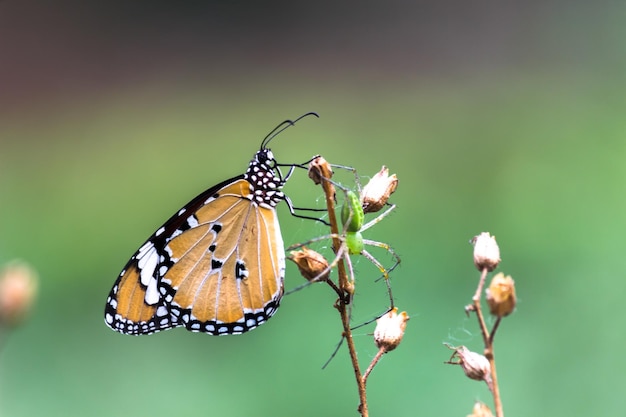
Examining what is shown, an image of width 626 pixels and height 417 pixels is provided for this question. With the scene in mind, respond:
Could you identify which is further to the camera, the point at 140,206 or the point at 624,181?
the point at 140,206

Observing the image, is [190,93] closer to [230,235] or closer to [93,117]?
[93,117]

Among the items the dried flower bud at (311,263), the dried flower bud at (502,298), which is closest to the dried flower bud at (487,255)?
the dried flower bud at (502,298)

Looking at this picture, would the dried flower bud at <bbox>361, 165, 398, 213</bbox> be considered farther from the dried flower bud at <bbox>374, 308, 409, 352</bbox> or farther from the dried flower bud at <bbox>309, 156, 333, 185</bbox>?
the dried flower bud at <bbox>374, 308, 409, 352</bbox>

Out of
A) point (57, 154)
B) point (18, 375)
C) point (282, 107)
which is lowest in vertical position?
point (18, 375)

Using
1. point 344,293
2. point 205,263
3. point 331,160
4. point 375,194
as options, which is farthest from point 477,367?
point 331,160

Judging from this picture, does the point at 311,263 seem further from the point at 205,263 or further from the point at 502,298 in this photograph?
the point at 205,263

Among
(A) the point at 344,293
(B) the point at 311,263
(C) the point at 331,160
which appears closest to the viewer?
(A) the point at 344,293

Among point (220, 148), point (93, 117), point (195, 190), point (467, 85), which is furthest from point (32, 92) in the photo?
point (467, 85)
